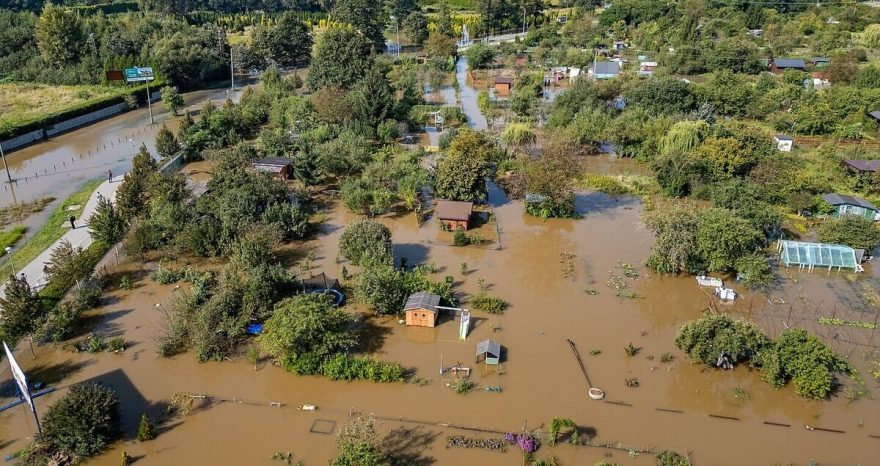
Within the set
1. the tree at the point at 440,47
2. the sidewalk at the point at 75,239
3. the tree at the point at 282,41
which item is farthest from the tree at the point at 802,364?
the tree at the point at 282,41

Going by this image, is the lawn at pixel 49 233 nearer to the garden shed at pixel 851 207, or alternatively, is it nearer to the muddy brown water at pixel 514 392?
the muddy brown water at pixel 514 392

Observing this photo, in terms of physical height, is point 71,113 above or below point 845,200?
above

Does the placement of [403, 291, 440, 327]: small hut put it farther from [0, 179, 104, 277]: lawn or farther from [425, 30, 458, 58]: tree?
[425, 30, 458, 58]: tree

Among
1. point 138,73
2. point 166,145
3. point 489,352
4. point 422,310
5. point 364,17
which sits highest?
point 364,17

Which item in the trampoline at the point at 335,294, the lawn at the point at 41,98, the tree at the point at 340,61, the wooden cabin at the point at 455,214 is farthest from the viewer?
the tree at the point at 340,61

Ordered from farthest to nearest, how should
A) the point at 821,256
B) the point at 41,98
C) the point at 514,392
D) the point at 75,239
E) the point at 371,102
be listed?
the point at 41,98
the point at 371,102
the point at 75,239
the point at 821,256
the point at 514,392

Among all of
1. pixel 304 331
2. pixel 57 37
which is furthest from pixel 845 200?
pixel 57 37

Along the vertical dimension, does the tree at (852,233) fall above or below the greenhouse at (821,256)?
above

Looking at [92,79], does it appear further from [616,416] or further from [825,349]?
[825,349]

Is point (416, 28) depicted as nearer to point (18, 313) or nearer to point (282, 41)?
point (282, 41)
